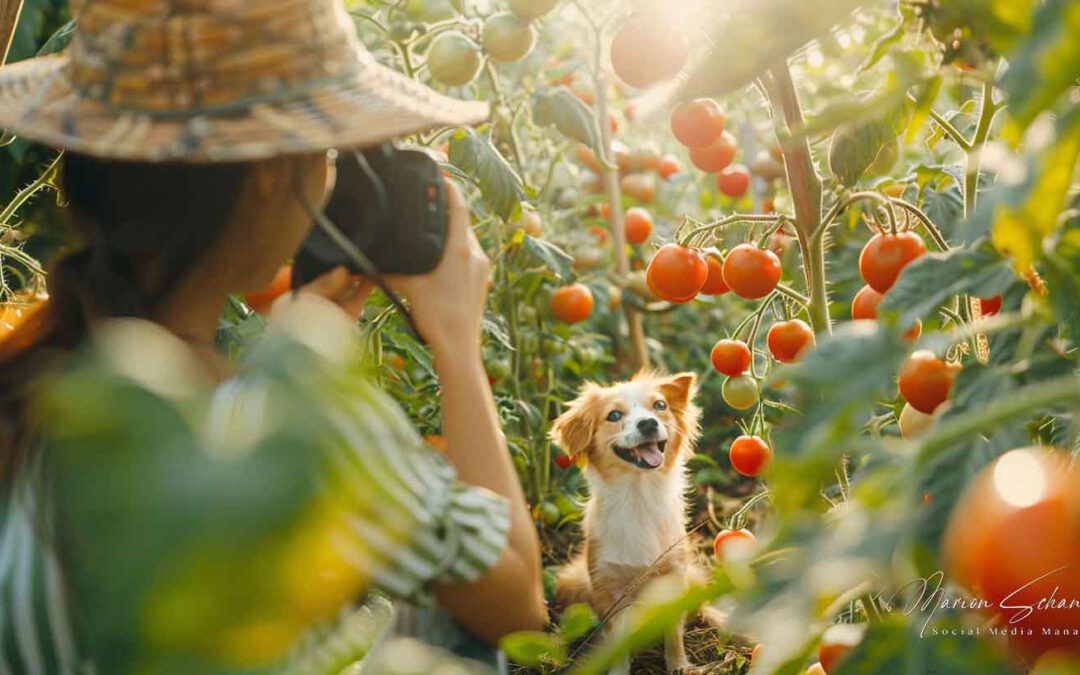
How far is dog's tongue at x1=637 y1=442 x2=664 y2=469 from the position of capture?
6.72ft

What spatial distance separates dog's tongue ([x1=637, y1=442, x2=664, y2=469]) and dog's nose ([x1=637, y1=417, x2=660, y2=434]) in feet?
0.12

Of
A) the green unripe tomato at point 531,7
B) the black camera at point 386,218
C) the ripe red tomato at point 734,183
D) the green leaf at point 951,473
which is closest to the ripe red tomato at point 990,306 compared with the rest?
the green leaf at point 951,473

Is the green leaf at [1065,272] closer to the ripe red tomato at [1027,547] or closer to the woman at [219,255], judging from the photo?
the ripe red tomato at [1027,547]

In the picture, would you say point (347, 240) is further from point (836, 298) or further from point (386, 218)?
point (836, 298)

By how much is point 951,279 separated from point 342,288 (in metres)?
0.55

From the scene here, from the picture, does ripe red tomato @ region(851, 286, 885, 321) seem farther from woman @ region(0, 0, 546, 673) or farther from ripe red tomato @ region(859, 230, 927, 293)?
woman @ region(0, 0, 546, 673)

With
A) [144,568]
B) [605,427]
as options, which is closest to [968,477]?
[144,568]

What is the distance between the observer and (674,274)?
1.36 metres

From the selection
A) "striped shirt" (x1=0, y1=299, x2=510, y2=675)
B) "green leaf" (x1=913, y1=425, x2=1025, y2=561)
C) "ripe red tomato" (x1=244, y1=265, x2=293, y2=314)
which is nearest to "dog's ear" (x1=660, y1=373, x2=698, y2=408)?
"ripe red tomato" (x1=244, y1=265, x2=293, y2=314)

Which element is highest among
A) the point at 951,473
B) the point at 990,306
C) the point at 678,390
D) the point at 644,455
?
the point at 990,306

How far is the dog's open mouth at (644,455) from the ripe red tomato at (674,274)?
2.43 ft

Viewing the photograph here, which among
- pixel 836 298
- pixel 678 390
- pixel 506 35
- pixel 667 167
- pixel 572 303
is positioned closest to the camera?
pixel 506 35

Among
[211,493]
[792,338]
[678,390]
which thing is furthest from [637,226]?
[211,493]

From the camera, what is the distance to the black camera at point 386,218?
940mm
